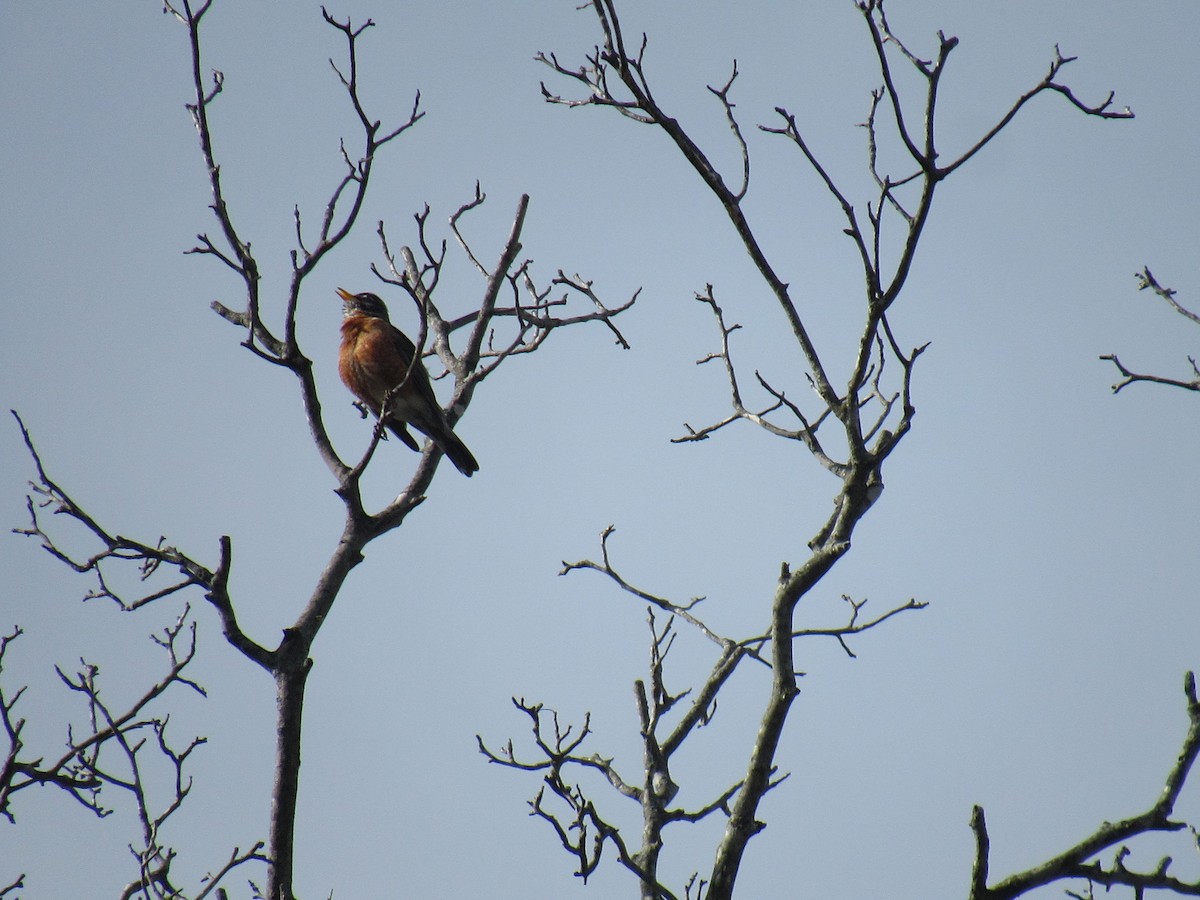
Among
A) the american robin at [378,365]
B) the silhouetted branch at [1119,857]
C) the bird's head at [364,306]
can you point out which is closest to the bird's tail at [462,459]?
the american robin at [378,365]

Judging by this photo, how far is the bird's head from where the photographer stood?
8266 millimetres

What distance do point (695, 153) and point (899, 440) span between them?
1.06 m

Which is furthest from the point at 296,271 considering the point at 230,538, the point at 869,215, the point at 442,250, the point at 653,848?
the point at 653,848

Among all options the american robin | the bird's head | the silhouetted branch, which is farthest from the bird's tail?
the silhouetted branch

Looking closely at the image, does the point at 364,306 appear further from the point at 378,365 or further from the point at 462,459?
the point at 462,459

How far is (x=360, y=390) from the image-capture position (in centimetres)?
763

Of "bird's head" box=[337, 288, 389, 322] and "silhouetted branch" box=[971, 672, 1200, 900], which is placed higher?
"bird's head" box=[337, 288, 389, 322]

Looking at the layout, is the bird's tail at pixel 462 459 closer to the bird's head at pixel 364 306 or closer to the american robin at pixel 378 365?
the american robin at pixel 378 365

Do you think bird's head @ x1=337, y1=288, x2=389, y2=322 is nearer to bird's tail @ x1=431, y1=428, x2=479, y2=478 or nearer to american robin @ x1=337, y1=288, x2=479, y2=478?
american robin @ x1=337, y1=288, x2=479, y2=478

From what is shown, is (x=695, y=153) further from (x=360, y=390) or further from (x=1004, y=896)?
(x=360, y=390)

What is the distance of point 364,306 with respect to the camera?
327 inches

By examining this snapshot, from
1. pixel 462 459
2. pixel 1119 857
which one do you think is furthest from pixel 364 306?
pixel 1119 857

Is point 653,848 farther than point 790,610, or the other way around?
point 653,848

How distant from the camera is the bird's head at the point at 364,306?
27.1ft
